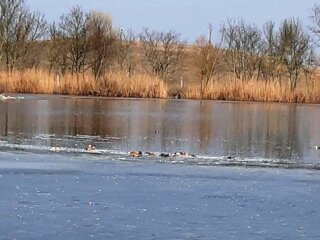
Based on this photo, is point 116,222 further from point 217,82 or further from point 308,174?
point 217,82

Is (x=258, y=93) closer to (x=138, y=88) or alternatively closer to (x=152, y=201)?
(x=138, y=88)

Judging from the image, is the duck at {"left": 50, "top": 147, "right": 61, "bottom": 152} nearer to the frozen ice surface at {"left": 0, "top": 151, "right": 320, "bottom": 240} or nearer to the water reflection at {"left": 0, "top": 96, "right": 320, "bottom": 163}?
the water reflection at {"left": 0, "top": 96, "right": 320, "bottom": 163}

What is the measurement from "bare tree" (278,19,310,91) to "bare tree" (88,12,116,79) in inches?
461

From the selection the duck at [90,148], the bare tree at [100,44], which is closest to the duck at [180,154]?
the duck at [90,148]

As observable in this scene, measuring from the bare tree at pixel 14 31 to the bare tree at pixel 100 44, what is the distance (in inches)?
180

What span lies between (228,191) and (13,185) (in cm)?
248

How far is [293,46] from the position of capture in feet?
149

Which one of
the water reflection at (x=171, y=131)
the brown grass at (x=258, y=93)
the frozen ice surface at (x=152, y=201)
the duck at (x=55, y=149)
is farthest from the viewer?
the brown grass at (x=258, y=93)

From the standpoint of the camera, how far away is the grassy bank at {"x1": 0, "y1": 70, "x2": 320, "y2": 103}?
36.1m

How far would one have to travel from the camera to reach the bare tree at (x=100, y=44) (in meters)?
46.4

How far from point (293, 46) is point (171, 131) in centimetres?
3106

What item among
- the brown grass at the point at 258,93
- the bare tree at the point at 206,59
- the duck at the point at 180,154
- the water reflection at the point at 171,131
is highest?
the bare tree at the point at 206,59

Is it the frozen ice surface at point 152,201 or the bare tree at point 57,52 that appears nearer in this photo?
the frozen ice surface at point 152,201

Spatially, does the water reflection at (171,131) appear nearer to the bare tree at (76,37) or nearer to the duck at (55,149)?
the duck at (55,149)
